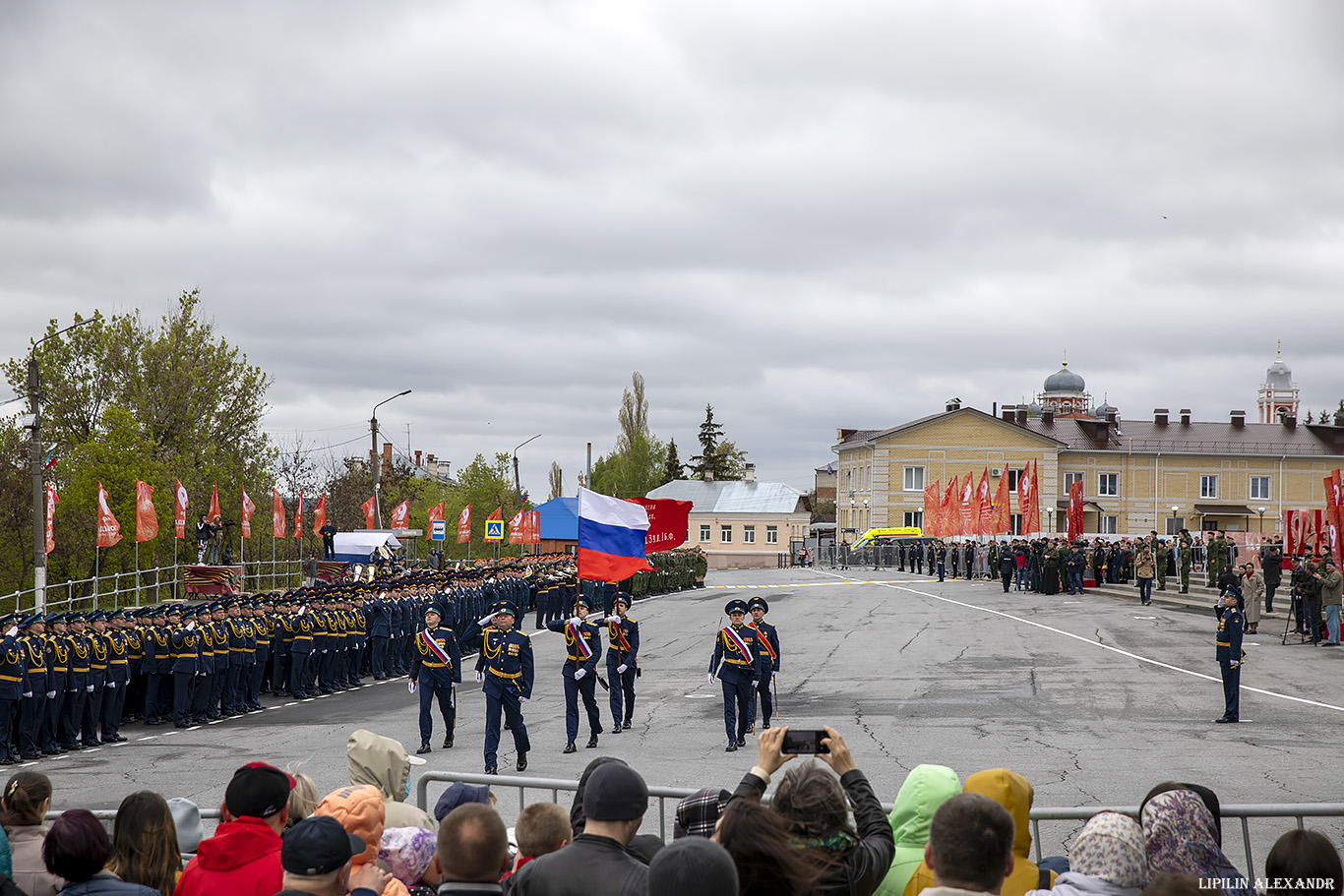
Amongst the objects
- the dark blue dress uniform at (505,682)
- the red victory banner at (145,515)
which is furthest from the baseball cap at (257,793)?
the red victory banner at (145,515)

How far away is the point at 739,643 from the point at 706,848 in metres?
13.2

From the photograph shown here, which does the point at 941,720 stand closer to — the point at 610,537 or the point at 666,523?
the point at 610,537

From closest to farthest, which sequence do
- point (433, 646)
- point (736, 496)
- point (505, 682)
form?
point (505, 682), point (433, 646), point (736, 496)

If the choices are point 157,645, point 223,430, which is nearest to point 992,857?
point 157,645

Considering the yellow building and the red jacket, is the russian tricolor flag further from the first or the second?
the yellow building

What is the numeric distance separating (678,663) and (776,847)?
2152 centimetres

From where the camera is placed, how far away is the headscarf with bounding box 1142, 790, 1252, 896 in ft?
13.7

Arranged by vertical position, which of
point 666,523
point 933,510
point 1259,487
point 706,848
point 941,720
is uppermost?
point 1259,487

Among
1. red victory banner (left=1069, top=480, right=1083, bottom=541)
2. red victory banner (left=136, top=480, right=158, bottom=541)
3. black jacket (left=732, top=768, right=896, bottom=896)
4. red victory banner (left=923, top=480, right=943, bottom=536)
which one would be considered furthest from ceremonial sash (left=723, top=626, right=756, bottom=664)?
red victory banner (left=923, top=480, right=943, bottom=536)

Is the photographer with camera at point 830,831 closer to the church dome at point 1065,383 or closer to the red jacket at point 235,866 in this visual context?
the red jacket at point 235,866

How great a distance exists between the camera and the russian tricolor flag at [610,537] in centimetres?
1783

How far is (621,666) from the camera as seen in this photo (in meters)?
17.3

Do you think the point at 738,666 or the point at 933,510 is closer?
the point at 738,666

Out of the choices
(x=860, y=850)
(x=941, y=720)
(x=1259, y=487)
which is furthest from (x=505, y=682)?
(x=1259, y=487)
